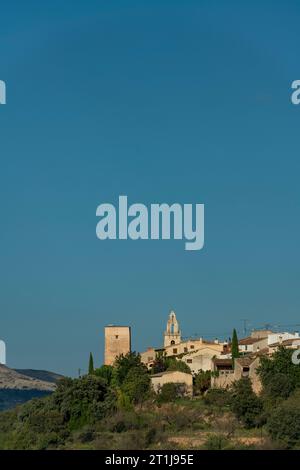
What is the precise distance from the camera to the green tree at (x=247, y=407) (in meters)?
49.8

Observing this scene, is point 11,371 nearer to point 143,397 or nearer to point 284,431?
point 143,397

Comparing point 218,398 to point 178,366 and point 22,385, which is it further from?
point 22,385

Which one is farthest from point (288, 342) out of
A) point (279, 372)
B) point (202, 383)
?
point (279, 372)

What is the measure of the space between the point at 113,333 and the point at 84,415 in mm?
23034

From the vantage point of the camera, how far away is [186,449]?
45000mm

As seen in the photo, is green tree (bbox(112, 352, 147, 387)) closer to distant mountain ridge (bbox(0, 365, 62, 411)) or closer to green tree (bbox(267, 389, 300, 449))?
green tree (bbox(267, 389, 300, 449))

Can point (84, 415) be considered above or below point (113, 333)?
below

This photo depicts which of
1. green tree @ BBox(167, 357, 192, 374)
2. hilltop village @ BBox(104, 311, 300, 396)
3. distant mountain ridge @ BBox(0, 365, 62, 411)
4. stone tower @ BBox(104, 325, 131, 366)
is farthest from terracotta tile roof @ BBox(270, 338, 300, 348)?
distant mountain ridge @ BBox(0, 365, 62, 411)

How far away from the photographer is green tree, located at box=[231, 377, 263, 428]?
4978 cm

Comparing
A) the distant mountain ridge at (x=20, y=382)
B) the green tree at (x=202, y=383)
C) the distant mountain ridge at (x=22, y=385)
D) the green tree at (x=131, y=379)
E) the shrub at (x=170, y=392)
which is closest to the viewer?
the shrub at (x=170, y=392)

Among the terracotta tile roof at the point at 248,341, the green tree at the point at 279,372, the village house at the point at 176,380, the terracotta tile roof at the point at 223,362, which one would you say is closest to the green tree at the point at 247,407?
the green tree at the point at 279,372

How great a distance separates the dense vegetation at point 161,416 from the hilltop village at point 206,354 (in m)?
0.81

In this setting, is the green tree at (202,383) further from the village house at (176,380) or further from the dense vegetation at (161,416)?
the village house at (176,380)

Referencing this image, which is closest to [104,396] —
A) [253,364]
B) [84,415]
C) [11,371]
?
[84,415]
